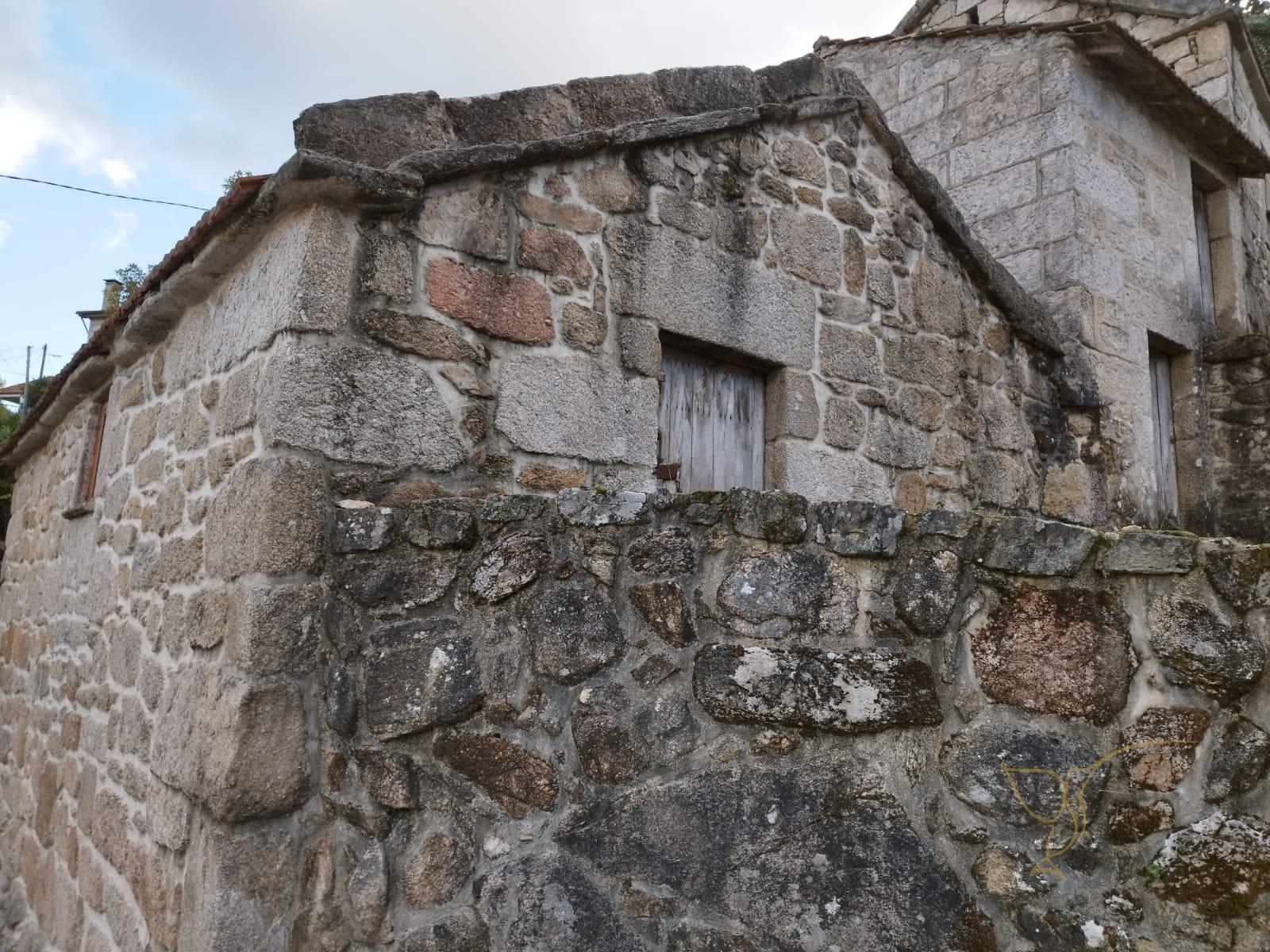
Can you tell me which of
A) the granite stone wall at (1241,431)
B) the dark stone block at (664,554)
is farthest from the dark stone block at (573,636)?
the granite stone wall at (1241,431)

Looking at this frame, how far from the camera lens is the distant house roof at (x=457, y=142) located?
2.55 meters

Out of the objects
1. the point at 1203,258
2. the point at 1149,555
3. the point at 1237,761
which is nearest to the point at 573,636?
the point at 1149,555

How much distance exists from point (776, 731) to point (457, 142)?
2.08 metres

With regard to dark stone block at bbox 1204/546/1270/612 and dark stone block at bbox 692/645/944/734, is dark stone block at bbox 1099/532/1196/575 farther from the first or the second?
dark stone block at bbox 692/645/944/734

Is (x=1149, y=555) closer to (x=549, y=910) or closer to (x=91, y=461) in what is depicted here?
(x=549, y=910)

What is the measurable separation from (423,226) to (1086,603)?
81.2 inches

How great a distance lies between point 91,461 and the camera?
4301 millimetres

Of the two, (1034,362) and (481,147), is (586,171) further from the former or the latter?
(1034,362)

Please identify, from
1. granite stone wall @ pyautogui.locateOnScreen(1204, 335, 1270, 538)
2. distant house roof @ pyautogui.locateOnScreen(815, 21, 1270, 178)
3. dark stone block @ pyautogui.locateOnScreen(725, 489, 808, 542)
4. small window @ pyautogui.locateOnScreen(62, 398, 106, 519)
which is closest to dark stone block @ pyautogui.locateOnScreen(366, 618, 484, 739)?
dark stone block @ pyautogui.locateOnScreen(725, 489, 808, 542)

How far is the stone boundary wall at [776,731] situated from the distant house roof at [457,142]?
98 centimetres

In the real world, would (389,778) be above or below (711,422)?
below

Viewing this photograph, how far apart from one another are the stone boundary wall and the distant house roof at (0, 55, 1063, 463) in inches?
38.8

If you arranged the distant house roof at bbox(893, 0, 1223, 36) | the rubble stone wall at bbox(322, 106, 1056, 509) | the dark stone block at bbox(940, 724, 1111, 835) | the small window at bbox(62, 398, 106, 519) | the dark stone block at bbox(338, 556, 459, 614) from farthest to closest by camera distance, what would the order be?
the distant house roof at bbox(893, 0, 1223, 36)
the small window at bbox(62, 398, 106, 519)
the rubble stone wall at bbox(322, 106, 1056, 509)
the dark stone block at bbox(338, 556, 459, 614)
the dark stone block at bbox(940, 724, 1111, 835)

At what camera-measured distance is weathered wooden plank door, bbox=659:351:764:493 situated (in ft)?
11.5
